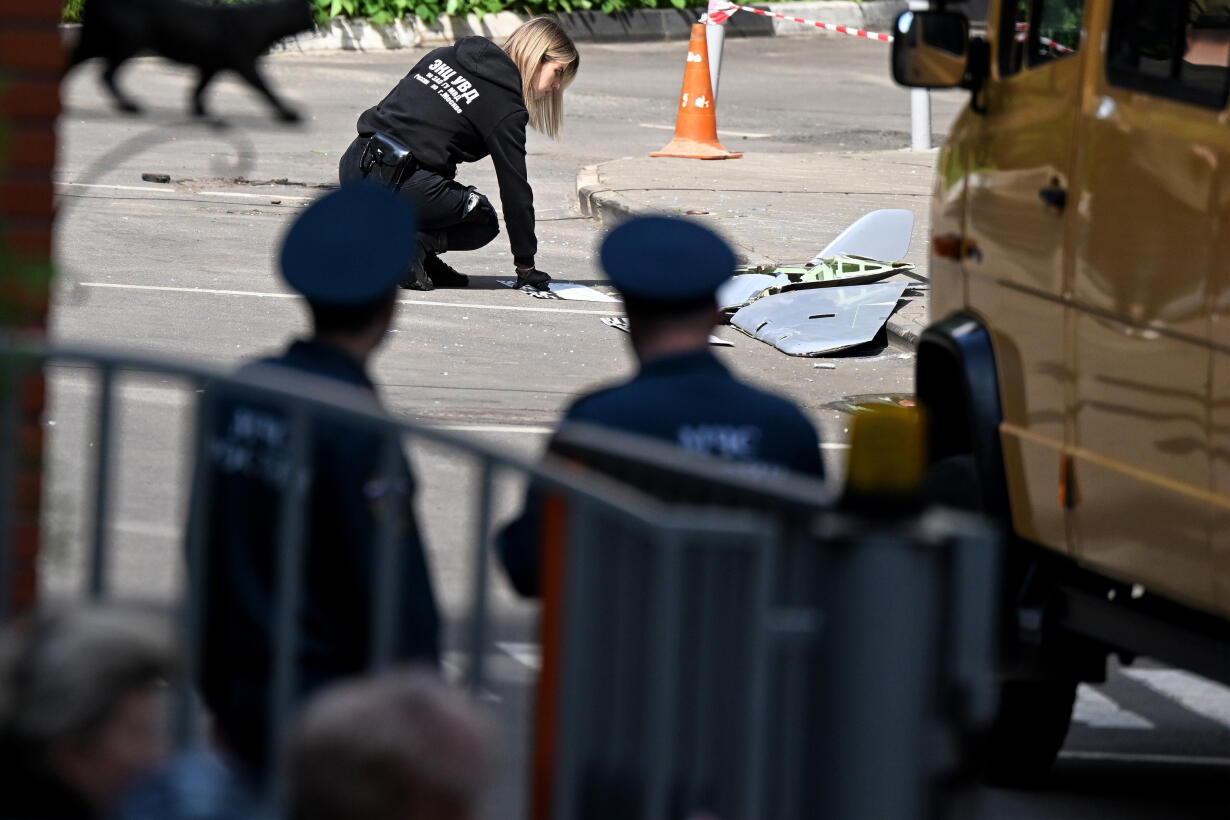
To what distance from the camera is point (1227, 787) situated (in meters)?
5.85

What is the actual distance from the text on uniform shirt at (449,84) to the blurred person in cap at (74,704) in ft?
30.6

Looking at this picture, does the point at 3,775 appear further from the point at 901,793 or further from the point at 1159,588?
the point at 1159,588

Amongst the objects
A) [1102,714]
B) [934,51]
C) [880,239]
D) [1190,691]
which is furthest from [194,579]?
[880,239]

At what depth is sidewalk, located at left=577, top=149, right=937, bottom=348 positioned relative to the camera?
14.2 metres

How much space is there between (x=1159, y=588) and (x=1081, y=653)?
1.93 feet

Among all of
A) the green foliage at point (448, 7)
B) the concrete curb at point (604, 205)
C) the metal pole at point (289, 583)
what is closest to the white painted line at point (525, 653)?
the metal pole at point (289, 583)

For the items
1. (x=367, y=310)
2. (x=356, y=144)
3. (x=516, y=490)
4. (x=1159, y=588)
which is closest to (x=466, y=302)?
(x=356, y=144)

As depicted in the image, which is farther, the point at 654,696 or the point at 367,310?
the point at 367,310

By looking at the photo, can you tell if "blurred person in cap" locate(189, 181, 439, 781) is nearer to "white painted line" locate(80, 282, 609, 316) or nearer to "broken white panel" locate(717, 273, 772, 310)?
A: "white painted line" locate(80, 282, 609, 316)

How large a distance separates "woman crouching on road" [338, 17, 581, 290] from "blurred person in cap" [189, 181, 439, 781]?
820 centimetres

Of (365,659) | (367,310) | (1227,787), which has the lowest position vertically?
(1227,787)

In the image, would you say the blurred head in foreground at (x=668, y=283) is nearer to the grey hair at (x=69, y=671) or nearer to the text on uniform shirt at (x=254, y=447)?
the text on uniform shirt at (x=254, y=447)

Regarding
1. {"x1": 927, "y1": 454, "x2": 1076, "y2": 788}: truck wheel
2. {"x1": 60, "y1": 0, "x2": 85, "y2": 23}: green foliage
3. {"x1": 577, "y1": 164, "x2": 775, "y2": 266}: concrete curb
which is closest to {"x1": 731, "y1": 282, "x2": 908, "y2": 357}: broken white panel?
{"x1": 577, "y1": 164, "x2": 775, "y2": 266}: concrete curb

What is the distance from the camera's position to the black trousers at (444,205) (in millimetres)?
11891
